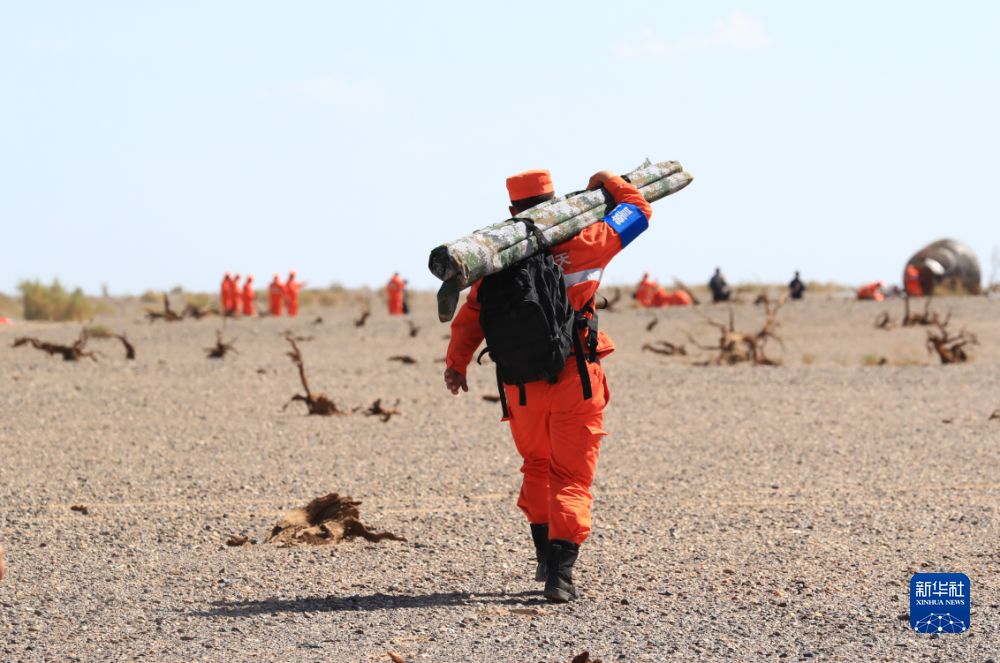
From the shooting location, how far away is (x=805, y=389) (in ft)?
48.9

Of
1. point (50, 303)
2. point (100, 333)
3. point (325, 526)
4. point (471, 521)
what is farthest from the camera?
point (50, 303)

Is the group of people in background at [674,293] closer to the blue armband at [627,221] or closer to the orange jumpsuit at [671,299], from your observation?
the orange jumpsuit at [671,299]

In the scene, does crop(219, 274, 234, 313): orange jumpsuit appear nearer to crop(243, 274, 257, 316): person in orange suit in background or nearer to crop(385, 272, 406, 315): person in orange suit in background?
crop(243, 274, 257, 316): person in orange suit in background

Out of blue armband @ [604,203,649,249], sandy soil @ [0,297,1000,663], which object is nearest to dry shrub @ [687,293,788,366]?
sandy soil @ [0,297,1000,663]

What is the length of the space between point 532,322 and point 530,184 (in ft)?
2.79

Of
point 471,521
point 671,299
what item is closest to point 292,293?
point 671,299

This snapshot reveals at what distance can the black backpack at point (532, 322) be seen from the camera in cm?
461

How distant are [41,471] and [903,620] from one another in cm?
694

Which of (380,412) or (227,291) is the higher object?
(227,291)

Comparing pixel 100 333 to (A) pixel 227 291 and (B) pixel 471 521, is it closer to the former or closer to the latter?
(A) pixel 227 291

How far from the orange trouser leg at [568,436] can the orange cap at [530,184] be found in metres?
0.90

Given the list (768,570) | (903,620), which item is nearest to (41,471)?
(768,570)

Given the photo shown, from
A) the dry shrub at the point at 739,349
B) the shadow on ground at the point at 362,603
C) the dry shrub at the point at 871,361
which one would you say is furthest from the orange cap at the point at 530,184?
the dry shrub at the point at 871,361

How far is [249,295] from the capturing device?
35.4 metres
